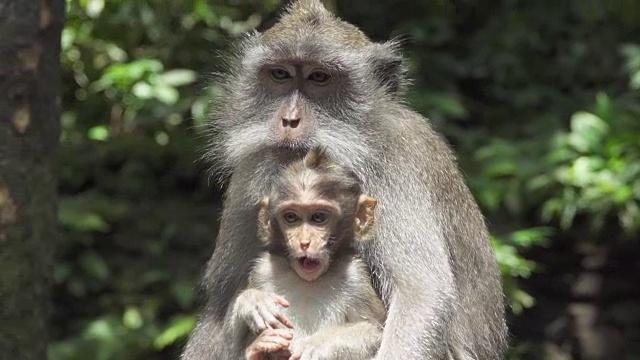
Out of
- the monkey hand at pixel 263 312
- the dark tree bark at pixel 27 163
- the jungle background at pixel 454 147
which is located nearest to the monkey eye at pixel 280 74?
the monkey hand at pixel 263 312

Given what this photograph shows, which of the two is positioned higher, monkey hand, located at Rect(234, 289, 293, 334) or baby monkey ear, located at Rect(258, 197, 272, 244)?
baby monkey ear, located at Rect(258, 197, 272, 244)

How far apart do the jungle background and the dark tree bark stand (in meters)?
2.17

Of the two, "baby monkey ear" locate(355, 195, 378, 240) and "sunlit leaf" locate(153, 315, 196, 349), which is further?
"sunlit leaf" locate(153, 315, 196, 349)

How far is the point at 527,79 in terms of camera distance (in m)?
9.71

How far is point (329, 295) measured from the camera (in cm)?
526

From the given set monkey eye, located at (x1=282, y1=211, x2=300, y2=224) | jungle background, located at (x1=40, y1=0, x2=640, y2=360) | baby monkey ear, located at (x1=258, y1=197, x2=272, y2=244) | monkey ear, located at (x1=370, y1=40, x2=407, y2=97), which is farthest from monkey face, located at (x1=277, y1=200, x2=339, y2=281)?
jungle background, located at (x1=40, y1=0, x2=640, y2=360)

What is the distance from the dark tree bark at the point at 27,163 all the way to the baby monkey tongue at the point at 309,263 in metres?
1.27

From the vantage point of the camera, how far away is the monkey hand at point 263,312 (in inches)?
201

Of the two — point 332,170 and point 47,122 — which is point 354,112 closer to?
point 332,170

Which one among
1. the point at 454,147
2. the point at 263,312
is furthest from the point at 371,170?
the point at 454,147

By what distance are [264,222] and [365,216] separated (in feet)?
1.39

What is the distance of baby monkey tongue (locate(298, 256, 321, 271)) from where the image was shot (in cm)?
512

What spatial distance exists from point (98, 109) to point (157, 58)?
0.56 meters

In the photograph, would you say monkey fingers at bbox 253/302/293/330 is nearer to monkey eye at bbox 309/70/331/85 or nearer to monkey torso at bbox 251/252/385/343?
monkey torso at bbox 251/252/385/343
